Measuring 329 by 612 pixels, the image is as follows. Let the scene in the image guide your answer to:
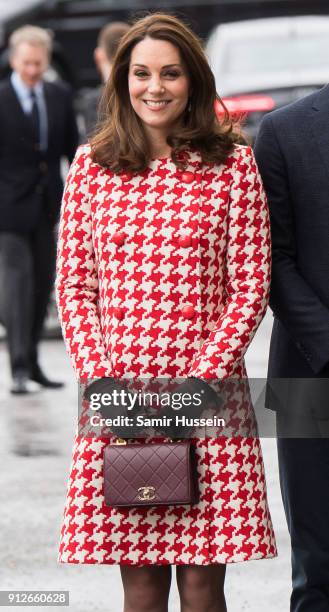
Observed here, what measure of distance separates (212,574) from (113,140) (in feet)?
3.71

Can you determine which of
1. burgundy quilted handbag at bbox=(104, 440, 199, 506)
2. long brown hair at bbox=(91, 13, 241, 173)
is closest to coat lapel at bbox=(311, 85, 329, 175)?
long brown hair at bbox=(91, 13, 241, 173)

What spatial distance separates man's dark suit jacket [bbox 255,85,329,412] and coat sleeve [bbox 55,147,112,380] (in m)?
0.49

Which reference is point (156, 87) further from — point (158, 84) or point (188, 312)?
point (188, 312)

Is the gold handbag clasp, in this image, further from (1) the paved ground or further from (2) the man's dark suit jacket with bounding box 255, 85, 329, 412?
(1) the paved ground

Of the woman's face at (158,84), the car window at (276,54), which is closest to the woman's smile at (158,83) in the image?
the woman's face at (158,84)

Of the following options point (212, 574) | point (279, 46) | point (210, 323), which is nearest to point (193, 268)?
point (210, 323)

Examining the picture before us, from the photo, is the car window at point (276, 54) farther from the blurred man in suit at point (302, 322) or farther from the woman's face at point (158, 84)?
the woman's face at point (158, 84)

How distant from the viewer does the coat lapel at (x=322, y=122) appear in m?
4.44

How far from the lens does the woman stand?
4191mm

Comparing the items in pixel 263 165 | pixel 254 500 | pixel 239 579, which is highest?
pixel 263 165

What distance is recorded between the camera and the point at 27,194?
10391 millimetres

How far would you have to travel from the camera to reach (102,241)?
4.27 metres

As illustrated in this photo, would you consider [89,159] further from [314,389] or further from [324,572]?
[324,572]

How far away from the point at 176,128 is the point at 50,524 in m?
2.82
